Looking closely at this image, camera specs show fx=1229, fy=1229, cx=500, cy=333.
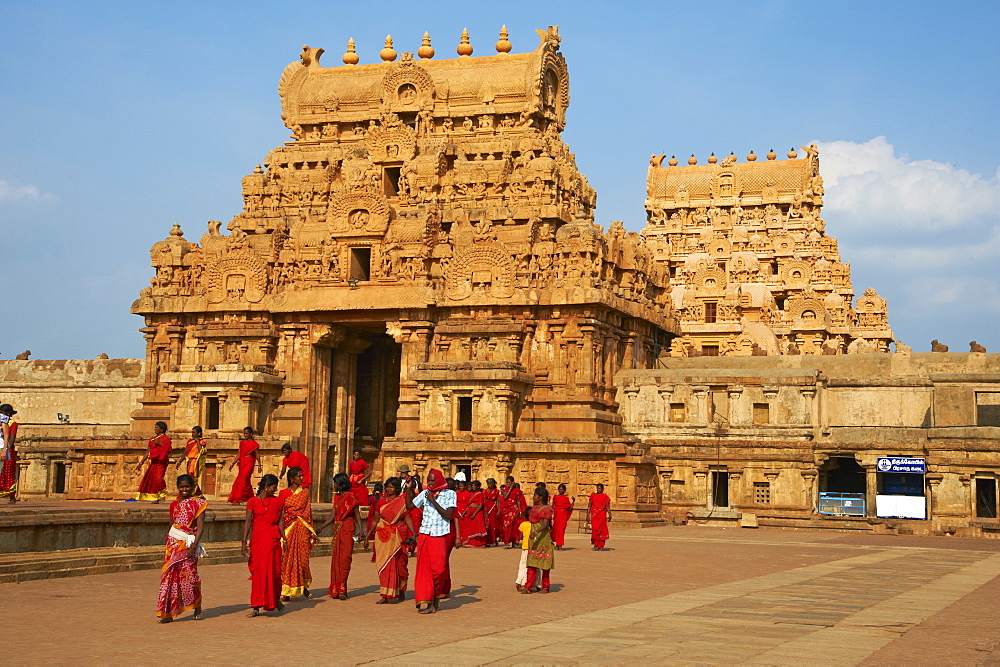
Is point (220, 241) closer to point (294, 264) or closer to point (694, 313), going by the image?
point (294, 264)

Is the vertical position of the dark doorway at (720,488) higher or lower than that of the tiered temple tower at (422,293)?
lower

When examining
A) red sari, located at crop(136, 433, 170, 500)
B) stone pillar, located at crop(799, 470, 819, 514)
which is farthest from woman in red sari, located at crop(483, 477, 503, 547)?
stone pillar, located at crop(799, 470, 819, 514)

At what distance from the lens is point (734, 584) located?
19172 mm

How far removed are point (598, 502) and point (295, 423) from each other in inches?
777

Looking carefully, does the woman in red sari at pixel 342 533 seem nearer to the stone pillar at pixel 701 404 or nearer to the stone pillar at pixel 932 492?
the stone pillar at pixel 932 492

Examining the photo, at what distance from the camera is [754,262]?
77.0 m

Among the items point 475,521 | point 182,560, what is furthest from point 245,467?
point 182,560

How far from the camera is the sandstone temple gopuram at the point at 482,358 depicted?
40.6 metres

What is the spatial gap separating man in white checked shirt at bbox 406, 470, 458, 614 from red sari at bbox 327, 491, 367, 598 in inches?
50.6

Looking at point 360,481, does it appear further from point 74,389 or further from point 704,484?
point 74,389

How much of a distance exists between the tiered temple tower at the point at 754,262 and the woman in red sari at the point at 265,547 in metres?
48.6

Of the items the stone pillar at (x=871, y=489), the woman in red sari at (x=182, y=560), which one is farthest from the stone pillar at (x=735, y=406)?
the woman in red sari at (x=182, y=560)

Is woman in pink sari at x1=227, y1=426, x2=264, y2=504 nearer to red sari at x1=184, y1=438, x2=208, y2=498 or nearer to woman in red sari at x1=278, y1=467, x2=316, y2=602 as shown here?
red sari at x1=184, y1=438, x2=208, y2=498

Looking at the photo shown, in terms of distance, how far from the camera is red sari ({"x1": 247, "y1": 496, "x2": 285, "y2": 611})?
1456 centimetres
